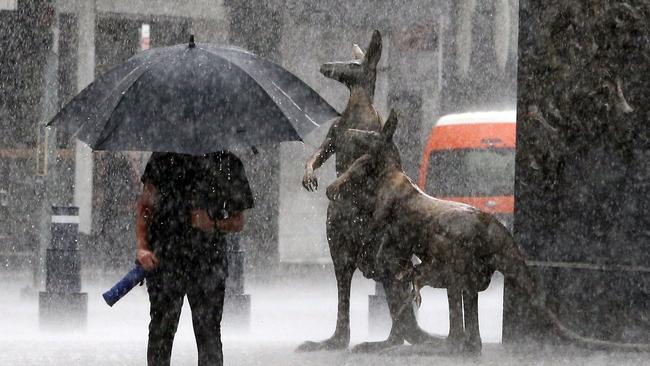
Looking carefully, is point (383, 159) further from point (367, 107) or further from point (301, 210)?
point (301, 210)

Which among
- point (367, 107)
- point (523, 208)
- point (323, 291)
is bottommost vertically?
point (323, 291)

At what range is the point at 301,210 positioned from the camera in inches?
914

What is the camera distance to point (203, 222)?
22.1ft

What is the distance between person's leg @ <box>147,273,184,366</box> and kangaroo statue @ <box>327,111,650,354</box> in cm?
212

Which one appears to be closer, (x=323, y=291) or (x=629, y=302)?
(x=629, y=302)

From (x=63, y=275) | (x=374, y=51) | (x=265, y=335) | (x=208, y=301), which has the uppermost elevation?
(x=374, y=51)

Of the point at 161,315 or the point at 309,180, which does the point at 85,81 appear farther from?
the point at 161,315

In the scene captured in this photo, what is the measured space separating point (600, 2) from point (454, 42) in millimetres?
18091

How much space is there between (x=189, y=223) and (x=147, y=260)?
273mm

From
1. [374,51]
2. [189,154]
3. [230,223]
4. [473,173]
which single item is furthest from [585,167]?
[473,173]

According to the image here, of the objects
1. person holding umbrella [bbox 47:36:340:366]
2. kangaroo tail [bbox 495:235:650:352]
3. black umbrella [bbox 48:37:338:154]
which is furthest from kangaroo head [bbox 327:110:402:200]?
person holding umbrella [bbox 47:36:340:366]

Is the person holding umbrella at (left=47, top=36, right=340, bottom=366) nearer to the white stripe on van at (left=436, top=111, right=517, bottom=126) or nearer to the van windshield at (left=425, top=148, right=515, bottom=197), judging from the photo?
the van windshield at (left=425, top=148, right=515, bottom=197)

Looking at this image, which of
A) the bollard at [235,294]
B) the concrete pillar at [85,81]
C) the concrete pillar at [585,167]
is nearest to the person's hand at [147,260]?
the concrete pillar at [585,167]

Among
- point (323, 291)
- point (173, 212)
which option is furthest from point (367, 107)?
point (323, 291)
